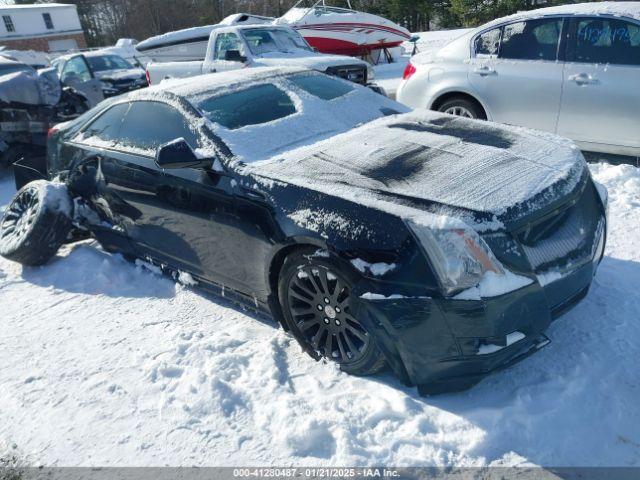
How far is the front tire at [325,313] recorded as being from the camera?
104 inches

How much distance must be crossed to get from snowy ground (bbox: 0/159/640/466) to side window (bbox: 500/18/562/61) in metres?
2.79

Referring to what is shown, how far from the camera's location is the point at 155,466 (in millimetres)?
2434

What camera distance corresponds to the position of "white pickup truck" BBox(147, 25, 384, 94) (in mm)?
9250

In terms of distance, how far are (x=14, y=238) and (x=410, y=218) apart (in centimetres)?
378

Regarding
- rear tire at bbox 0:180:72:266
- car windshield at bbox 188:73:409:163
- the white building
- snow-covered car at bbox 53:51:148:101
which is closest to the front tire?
car windshield at bbox 188:73:409:163

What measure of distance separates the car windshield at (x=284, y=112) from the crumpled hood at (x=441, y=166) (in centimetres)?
17

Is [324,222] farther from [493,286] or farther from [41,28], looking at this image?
[41,28]

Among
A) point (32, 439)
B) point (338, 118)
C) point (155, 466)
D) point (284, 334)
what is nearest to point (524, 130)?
point (338, 118)

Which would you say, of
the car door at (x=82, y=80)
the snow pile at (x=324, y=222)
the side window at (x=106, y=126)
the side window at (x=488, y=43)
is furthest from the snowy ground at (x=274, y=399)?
the car door at (x=82, y=80)

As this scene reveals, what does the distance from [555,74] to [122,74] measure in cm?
1271

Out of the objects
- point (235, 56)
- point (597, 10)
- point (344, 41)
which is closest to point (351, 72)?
point (235, 56)

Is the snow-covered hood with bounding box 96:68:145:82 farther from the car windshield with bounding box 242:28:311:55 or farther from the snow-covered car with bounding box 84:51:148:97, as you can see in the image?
the car windshield with bounding box 242:28:311:55

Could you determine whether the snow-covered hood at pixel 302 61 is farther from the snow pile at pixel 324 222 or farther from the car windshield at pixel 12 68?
the snow pile at pixel 324 222

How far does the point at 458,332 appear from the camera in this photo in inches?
92.2
